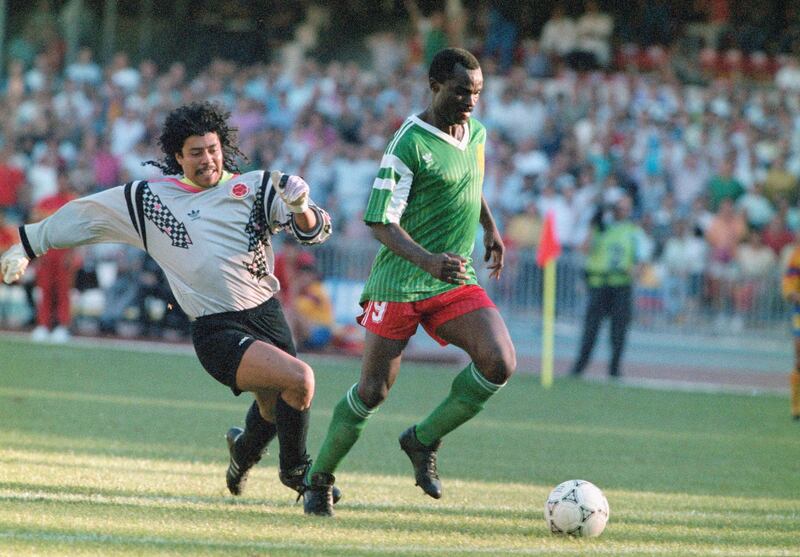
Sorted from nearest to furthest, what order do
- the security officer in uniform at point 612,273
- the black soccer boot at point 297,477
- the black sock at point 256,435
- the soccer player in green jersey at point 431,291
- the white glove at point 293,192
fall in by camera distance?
the white glove at point 293,192 → the soccer player in green jersey at point 431,291 → the black soccer boot at point 297,477 → the black sock at point 256,435 → the security officer in uniform at point 612,273

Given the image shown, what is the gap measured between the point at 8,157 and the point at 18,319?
2.62 m

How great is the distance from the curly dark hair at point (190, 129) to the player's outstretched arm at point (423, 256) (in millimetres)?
1115

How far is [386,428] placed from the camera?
39.7ft

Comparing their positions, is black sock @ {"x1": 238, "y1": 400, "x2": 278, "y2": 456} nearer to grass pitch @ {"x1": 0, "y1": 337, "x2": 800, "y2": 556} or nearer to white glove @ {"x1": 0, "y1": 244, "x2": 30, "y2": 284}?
grass pitch @ {"x1": 0, "y1": 337, "x2": 800, "y2": 556}

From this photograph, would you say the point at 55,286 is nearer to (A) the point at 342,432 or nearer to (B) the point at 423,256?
(A) the point at 342,432

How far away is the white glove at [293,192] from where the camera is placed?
7.00m

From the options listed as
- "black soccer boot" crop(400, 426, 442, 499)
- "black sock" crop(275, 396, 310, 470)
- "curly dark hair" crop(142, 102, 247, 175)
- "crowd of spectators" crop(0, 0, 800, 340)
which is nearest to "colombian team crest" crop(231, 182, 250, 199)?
"curly dark hair" crop(142, 102, 247, 175)

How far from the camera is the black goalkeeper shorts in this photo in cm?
733

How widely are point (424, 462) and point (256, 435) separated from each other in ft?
3.19

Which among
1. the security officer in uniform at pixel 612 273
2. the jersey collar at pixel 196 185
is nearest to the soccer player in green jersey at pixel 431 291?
the jersey collar at pixel 196 185

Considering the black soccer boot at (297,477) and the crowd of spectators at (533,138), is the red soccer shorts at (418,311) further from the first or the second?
the crowd of spectators at (533,138)

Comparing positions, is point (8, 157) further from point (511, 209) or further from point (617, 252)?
point (617, 252)

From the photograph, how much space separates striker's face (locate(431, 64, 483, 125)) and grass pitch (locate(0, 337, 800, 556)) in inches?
85.7

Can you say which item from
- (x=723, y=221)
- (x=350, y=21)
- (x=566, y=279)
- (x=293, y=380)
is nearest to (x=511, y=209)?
(x=566, y=279)
